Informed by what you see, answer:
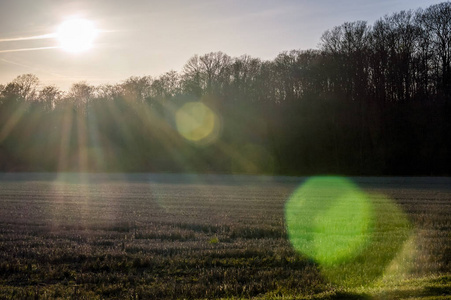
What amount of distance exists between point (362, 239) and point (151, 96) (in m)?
77.4

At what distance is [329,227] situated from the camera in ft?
56.3

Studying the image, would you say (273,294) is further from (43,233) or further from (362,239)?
(43,233)

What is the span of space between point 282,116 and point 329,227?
53.3m

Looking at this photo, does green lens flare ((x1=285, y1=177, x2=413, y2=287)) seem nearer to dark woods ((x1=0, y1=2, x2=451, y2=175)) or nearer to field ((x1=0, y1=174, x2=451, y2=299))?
field ((x1=0, y1=174, x2=451, y2=299))

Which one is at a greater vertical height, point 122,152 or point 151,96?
point 151,96

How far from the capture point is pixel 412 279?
994 centimetres

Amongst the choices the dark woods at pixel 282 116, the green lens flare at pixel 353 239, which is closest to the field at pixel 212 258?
the green lens flare at pixel 353 239

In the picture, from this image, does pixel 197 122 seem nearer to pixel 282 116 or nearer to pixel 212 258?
pixel 282 116

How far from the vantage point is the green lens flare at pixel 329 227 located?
41.5 feet

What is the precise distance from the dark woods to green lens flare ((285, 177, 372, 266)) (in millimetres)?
33608

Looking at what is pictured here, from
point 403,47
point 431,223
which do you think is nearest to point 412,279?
point 431,223

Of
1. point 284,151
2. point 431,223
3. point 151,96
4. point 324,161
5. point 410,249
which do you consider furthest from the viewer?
point 151,96

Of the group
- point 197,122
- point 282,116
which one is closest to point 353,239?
point 282,116

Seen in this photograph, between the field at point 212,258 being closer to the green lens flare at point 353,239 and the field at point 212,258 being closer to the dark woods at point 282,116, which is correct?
the green lens flare at point 353,239
